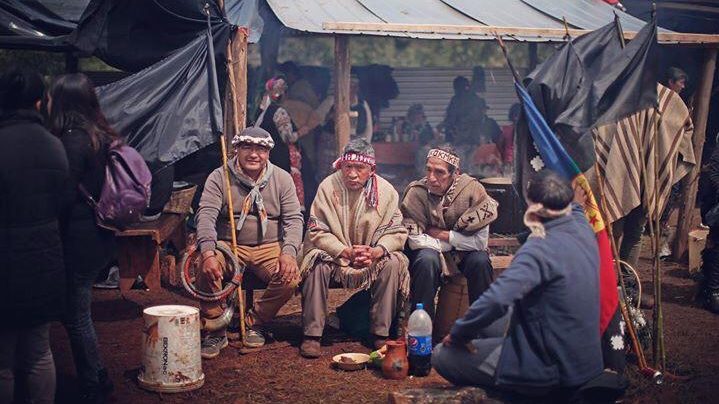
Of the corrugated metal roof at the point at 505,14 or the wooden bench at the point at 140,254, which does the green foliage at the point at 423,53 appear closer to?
the corrugated metal roof at the point at 505,14

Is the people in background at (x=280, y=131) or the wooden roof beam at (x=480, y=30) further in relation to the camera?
the people in background at (x=280, y=131)

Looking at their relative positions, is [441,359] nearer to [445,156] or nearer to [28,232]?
[445,156]

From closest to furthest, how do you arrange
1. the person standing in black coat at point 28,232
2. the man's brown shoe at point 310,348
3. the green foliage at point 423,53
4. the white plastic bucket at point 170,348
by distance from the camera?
the person standing in black coat at point 28,232
the white plastic bucket at point 170,348
the man's brown shoe at point 310,348
the green foliage at point 423,53

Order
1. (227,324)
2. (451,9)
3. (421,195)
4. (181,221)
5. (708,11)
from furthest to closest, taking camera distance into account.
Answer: (708,11) < (451,9) < (181,221) < (421,195) < (227,324)

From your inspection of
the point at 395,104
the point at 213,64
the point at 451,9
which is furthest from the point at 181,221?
the point at 395,104

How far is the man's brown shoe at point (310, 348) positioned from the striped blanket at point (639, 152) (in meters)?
2.48

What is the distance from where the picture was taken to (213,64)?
6945 mm

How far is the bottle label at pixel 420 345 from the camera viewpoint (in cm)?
580

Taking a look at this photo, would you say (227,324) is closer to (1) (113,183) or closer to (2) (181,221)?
(1) (113,183)

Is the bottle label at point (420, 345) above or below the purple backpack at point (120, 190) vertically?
below

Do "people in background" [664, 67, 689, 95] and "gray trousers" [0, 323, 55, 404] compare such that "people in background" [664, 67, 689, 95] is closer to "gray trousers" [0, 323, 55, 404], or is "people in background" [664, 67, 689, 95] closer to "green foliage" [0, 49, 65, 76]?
"gray trousers" [0, 323, 55, 404]

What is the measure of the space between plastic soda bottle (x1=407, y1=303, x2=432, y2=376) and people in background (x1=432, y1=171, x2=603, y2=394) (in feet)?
3.95

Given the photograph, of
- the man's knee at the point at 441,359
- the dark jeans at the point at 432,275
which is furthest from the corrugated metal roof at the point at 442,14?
the man's knee at the point at 441,359

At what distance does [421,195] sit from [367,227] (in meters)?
0.58
